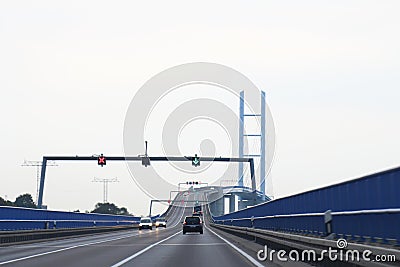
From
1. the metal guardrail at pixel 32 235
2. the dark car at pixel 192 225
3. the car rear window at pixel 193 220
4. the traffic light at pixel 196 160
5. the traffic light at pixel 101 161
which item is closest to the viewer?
the metal guardrail at pixel 32 235

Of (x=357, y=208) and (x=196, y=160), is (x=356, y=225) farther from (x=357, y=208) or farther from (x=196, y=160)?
(x=196, y=160)

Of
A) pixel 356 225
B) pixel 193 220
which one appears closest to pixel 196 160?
pixel 193 220

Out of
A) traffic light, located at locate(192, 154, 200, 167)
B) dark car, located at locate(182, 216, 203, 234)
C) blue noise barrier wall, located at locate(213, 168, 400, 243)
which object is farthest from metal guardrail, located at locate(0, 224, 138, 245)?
blue noise barrier wall, located at locate(213, 168, 400, 243)

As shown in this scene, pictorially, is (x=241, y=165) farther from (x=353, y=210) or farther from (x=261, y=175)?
(x=353, y=210)

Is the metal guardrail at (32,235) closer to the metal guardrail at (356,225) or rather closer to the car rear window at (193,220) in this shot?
the car rear window at (193,220)

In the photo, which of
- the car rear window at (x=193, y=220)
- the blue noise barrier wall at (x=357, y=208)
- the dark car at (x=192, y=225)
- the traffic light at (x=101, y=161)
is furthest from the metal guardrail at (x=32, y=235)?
the blue noise barrier wall at (x=357, y=208)

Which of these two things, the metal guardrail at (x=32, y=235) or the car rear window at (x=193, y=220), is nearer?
the metal guardrail at (x=32, y=235)

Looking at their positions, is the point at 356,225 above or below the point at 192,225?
below

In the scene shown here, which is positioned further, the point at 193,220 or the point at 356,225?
the point at 193,220

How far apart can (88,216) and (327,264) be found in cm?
6382

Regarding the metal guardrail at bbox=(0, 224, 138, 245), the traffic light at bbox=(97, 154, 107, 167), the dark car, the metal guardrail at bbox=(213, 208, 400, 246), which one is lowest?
the metal guardrail at bbox=(213, 208, 400, 246)

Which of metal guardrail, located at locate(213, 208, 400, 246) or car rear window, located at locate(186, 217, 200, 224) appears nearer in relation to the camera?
metal guardrail, located at locate(213, 208, 400, 246)

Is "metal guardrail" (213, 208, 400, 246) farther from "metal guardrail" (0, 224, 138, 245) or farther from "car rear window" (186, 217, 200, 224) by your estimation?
"car rear window" (186, 217, 200, 224)

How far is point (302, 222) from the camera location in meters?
23.0
